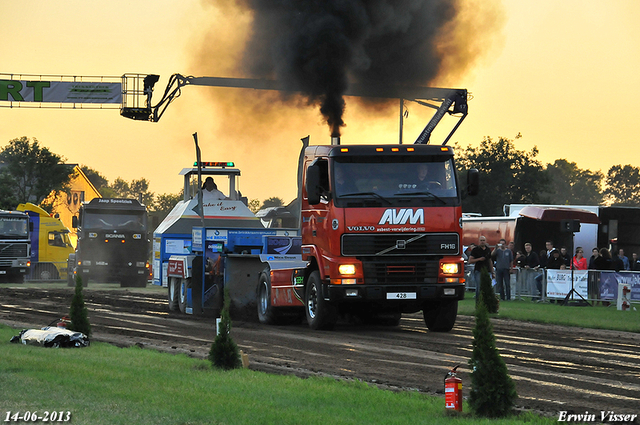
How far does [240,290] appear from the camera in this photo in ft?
62.2

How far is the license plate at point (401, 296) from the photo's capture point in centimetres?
1513

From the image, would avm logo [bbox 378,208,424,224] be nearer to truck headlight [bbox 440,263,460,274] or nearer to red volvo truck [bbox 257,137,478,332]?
red volvo truck [bbox 257,137,478,332]

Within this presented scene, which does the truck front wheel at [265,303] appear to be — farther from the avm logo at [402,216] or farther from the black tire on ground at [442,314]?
the avm logo at [402,216]

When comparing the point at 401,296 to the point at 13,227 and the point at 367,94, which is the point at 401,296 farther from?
the point at 13,227

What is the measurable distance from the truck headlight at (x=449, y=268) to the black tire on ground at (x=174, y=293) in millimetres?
8070

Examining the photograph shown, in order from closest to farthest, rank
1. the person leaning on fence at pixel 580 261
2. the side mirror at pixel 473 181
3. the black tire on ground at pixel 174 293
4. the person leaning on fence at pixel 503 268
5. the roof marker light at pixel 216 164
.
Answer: the side mirror at pixel 473 181, the black tire on ground at pixel 174 293, the person leaning on fence at pixel 580 261, the person leaning on fence at pixel 503 268, the roof marker light at pixel 216 164

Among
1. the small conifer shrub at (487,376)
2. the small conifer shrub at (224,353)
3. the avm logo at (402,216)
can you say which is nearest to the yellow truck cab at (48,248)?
the avm logo at (402,216)

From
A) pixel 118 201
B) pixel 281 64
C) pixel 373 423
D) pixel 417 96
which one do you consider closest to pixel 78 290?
pixel 373 423

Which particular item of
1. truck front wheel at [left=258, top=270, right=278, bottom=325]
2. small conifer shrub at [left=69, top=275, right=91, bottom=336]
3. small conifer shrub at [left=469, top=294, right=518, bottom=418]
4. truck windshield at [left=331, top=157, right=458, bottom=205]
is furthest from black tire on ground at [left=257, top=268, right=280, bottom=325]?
small conifer shrub at [left=469, top=294, right=518, bottom=418]

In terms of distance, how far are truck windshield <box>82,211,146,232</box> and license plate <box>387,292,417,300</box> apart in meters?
21.8

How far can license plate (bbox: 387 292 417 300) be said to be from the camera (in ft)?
49.6

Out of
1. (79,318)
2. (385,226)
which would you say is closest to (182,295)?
(385,226)

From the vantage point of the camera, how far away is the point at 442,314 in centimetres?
1631

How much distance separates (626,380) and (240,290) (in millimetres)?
10373
